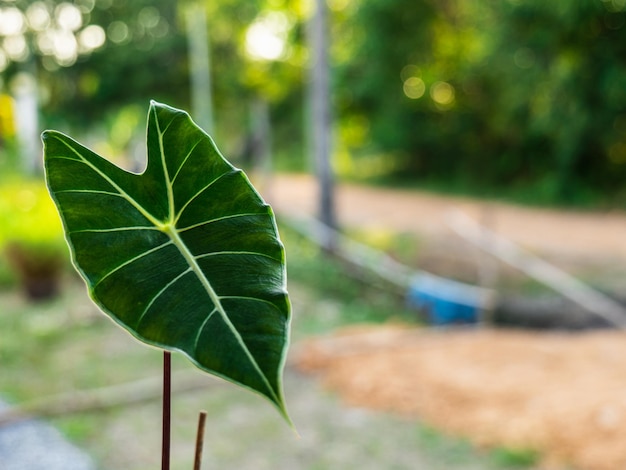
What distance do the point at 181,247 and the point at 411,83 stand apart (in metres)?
9.72

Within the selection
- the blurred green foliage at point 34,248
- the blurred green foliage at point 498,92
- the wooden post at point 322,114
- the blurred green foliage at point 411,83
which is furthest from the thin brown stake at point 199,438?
the blurred green foliage at point 498,92

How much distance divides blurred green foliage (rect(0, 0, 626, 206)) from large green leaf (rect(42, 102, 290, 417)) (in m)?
6.93

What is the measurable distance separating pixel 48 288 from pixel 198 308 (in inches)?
176

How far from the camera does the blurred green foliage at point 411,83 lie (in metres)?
7.50

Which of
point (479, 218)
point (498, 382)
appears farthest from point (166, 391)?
point (479, 218)

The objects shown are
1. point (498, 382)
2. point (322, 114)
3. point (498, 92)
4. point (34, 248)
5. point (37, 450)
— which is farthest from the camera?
point (498, 92)

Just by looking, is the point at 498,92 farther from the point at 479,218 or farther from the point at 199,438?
the point at 199,438

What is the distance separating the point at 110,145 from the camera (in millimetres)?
9805

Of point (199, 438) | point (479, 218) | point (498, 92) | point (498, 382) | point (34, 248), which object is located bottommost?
point (479, 218)

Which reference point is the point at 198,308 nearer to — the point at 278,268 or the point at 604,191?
the point at 278,268

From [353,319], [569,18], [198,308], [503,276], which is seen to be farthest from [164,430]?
[569,18]

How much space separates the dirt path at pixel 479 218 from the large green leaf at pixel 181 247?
18.4 feet

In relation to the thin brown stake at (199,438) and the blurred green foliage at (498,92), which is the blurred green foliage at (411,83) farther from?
the thin brown stake at (199,438)

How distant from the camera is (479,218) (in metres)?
7.50
